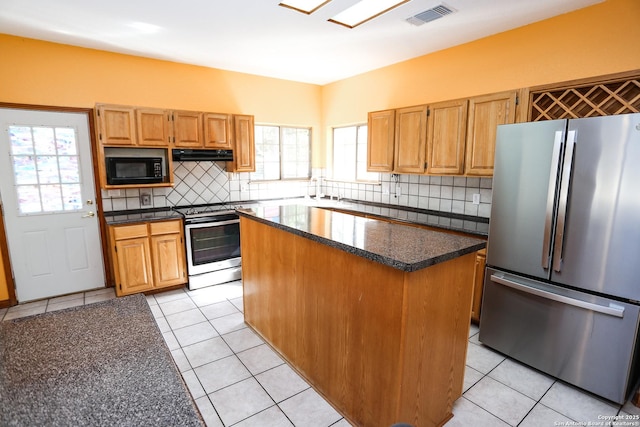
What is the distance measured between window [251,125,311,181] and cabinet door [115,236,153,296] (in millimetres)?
1843

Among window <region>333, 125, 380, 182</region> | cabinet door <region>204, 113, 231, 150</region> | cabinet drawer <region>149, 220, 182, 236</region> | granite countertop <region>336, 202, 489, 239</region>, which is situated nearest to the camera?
granite countertop <region>336, 202, 489, 239</region>

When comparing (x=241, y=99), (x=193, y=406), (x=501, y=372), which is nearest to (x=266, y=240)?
(x=193, y=406)

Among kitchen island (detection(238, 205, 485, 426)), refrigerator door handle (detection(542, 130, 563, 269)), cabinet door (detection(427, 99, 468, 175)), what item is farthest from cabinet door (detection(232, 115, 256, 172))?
refrigerator door handle (detection(542, 130, 563, 269))

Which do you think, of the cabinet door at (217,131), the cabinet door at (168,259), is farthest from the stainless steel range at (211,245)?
the cabinet door at (217,131)

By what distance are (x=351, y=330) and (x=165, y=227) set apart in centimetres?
273

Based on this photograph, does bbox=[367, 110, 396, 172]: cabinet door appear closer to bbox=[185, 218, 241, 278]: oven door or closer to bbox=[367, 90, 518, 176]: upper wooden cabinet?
bbox=[367, 90, 518, 176]: upper wooden cabinet

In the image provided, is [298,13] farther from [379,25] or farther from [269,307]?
[269,307]

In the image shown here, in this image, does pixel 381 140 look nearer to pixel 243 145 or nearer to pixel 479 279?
pixel 243 145

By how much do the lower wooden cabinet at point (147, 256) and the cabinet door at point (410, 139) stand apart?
2696 mm

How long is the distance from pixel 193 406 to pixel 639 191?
2550 mm

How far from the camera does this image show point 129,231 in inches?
140

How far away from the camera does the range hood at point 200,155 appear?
385 cm

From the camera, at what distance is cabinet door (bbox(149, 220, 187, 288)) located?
3713mm

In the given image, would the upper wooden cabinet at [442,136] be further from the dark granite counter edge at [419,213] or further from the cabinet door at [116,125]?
the cabinet door at [116,125]
